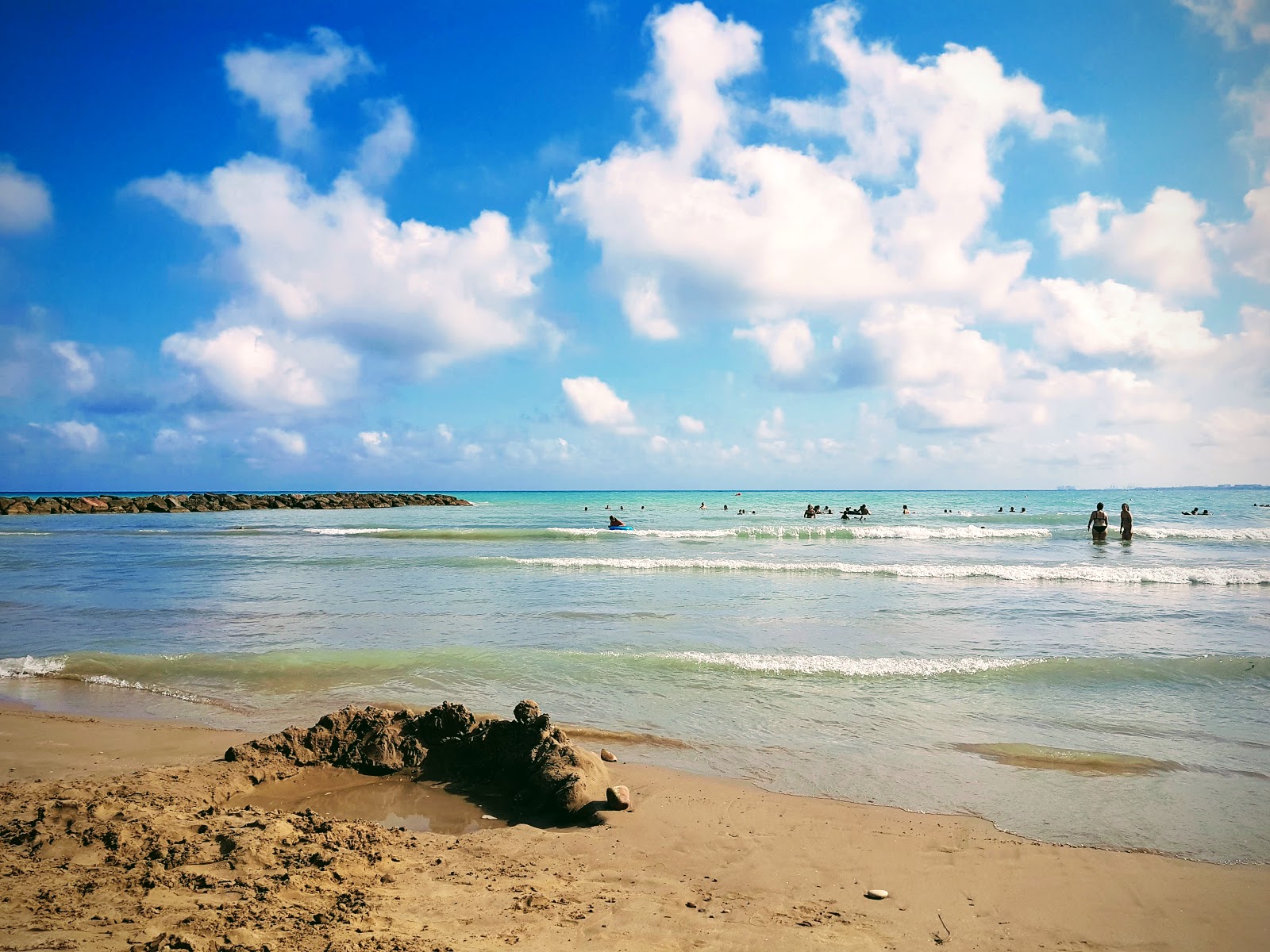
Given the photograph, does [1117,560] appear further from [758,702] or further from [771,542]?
[758,702]

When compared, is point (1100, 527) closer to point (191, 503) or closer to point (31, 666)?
point (31, 666)

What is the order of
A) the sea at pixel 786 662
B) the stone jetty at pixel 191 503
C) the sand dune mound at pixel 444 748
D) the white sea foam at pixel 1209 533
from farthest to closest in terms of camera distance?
the stone jetty at pixel 191 503 → the white sea foam at pixel 1209 533 → the sea at pixel 786 662 → the sand dune mound at pixel 444 748

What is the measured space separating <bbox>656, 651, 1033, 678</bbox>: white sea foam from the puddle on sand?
16.2 feet

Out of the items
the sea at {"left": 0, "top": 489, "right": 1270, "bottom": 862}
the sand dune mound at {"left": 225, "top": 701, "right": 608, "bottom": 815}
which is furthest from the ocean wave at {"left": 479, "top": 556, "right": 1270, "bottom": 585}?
the sand dune mound at {"left": 225, "top": 701, "right": 608, "bottom": 815}

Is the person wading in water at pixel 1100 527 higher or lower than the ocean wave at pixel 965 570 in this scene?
higher

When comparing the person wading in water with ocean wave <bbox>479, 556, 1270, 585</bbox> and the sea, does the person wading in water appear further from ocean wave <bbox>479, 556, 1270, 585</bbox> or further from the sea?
ocean wave <bbox>479, 556, 1270, 585</bbox>

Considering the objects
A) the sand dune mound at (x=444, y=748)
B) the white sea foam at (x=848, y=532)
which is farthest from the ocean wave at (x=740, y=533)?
the sand dune mound at (x=444, y=748)

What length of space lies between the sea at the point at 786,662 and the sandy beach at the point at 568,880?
64 centimetres

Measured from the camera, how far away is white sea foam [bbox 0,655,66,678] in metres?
9.59

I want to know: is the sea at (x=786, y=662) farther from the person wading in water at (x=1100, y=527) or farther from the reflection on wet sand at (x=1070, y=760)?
the person wading in water at (x=1100, y=527)

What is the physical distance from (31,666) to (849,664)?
11.9 m

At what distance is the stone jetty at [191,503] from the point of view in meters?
59.0

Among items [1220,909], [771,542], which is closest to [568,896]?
[1220,909]

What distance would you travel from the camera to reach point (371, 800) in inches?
217
